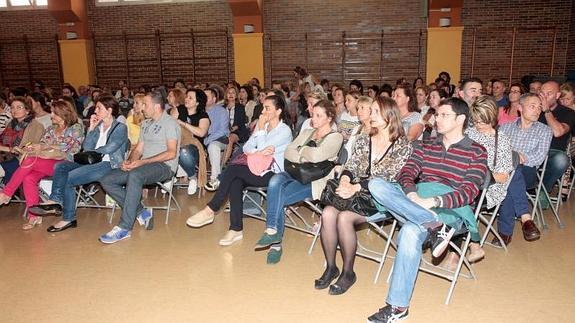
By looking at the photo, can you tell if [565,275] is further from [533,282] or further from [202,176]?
[202,176]

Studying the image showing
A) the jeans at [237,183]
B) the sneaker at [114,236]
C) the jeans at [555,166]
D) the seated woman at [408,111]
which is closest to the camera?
the jeans at [237,183]

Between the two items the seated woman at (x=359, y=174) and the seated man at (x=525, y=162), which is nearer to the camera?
the seated woman at (x=359, y=174)

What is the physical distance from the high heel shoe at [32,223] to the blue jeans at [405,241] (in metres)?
3.65

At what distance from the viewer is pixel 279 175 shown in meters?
3.88

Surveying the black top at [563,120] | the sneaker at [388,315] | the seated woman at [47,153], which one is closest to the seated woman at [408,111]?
the black top at [563,120]

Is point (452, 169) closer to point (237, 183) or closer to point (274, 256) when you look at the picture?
point (274, 256)

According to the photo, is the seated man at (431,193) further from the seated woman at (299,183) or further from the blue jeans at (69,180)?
the blue jeans at (69,180)

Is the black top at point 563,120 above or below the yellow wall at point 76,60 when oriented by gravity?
below

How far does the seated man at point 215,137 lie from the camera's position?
5.72 meters

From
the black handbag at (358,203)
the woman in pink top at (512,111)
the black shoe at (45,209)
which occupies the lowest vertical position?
the black shoe at (45,209)

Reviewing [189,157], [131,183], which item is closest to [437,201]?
[131,183]

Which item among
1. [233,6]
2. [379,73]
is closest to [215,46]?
[233,6]

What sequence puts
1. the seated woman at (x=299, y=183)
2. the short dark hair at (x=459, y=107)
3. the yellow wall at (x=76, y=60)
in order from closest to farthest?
1. the short dark hair at (x=459, y=107)
2. the seated woman at (x=299, y=183)
3. the yellow wall at (x=76, y=60)

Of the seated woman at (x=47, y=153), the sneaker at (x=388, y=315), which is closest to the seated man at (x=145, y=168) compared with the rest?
the seated woman at (x=47, y=153)
